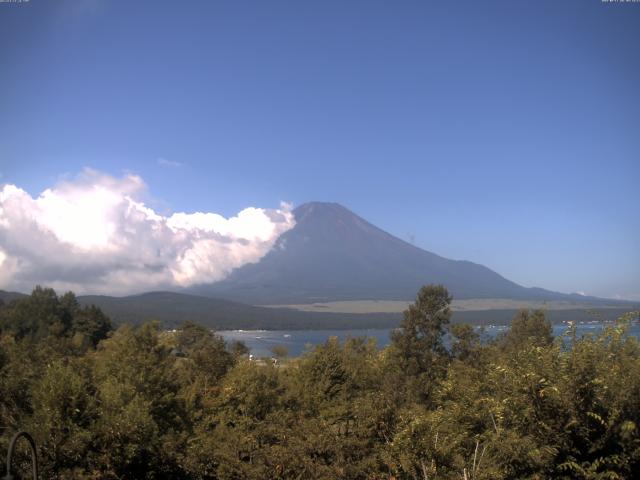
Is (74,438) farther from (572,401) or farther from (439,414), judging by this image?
(572,401)

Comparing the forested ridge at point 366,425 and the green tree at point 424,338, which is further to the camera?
the green tree at point 424,338

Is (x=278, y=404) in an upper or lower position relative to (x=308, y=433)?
lower

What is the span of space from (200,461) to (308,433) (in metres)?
3.11

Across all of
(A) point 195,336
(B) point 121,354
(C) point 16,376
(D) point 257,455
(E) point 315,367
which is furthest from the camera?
(A) point 195,336

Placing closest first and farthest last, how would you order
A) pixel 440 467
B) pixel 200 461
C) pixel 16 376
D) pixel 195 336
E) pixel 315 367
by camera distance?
pixel 440 467 → pixel 200 461 → pixel 16 376 → pixel 315 367 → pixel 195 336

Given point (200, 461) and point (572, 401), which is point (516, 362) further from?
point (200, 461)

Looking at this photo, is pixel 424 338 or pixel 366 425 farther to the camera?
pixel 424 338

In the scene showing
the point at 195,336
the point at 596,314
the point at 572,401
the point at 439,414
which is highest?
the point at 596,314

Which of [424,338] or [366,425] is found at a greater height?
[366,425]

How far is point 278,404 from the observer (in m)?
18.6

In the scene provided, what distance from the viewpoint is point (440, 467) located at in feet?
26.2

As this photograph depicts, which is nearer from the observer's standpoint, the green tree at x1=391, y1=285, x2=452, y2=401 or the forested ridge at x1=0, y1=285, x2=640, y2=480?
the forested ridge at x1=0, y1=285, x2=640, y2=480

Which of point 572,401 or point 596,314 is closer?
point 572,401

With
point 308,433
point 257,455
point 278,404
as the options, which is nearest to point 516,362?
point 308,433
